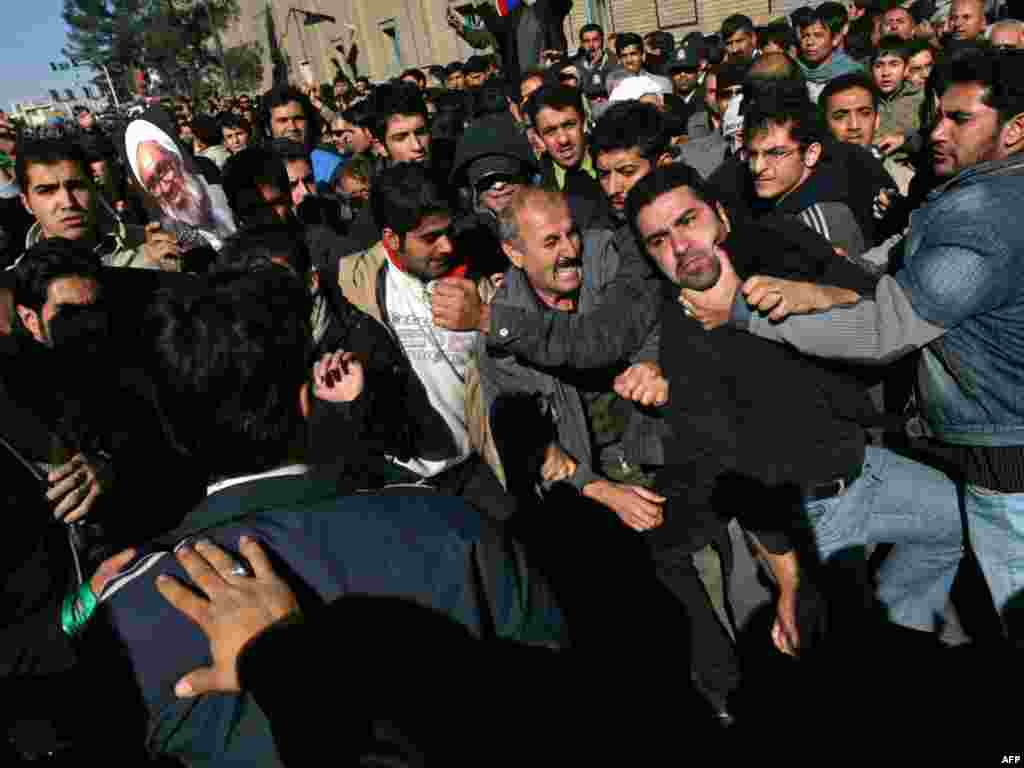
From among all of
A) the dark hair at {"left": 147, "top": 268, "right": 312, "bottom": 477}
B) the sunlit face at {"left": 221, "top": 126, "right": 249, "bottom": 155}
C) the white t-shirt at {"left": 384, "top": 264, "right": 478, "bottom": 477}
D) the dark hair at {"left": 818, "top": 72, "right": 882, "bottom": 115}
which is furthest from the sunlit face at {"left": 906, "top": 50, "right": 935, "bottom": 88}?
the sunlit face at {"left": 221, "top": 126, "right": 249, "bottom": 155}

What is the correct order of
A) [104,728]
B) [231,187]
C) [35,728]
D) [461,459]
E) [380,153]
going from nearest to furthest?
[104,728] → [35,728] → [461,459] → [231,187] → [380,153]

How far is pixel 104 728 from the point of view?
130 cm

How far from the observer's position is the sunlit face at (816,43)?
636 cm

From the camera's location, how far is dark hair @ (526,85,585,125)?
4230 mm

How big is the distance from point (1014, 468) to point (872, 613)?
99cm

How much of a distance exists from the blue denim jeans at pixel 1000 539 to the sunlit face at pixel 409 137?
12.3ft

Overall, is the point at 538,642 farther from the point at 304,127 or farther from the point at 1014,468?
the point at 304,127

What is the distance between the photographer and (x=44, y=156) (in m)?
3.72

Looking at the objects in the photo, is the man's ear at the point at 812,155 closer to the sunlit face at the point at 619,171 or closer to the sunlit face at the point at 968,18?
the sunlit face at the point at 619,171

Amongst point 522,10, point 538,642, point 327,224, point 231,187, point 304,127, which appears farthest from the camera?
point 522,10

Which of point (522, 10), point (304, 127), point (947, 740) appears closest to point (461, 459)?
point (947, 740)

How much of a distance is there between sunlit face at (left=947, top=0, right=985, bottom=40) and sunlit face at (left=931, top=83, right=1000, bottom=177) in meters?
4.79

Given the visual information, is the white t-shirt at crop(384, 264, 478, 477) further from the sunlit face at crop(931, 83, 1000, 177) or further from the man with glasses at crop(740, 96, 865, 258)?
the sunlit face at crop(931, 83, 1000, 177)

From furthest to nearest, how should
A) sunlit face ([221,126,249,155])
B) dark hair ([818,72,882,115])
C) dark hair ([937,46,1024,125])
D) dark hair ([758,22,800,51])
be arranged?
sunlit face ([221,126,249,155]), dark hair ([758,22,800,51]), dark hair ([818,72,882,115]), dark hair ([937,46,1024,125])
